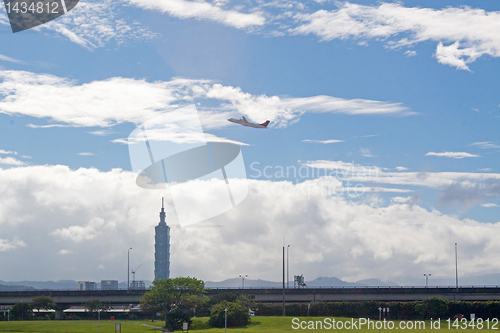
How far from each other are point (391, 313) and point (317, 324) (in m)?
23.8

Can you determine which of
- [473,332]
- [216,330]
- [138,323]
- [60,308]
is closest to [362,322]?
[473,332]

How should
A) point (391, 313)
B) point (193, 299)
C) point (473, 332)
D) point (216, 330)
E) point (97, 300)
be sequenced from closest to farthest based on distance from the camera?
point (473, 332), point (216, 330), point (193, 299), point (391, 313), point (97, 300)

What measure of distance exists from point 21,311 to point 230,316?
59907mm

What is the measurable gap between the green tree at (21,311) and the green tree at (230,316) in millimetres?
54274

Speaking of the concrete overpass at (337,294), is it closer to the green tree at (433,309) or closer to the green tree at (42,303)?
the green tree at (42,303)

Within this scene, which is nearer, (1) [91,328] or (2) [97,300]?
(1) [91,328]

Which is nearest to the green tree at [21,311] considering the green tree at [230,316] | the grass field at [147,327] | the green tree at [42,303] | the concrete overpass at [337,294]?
the green tree at [42,303]

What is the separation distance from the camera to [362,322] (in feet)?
368

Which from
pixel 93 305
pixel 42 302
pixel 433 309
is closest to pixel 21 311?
pixel 42 302

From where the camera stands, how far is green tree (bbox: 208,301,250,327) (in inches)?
4208

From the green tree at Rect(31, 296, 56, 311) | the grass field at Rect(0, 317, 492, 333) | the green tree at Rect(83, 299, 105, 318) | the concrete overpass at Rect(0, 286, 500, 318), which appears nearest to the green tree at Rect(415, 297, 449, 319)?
the grass field at Rect(0, 317, 492, 333)

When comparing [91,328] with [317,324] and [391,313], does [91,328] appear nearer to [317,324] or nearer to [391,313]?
[317,324]

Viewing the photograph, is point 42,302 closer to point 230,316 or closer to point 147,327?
point 147,327

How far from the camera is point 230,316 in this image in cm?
10775
